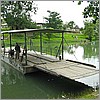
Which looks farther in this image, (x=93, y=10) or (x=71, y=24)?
(x=71, y=24)

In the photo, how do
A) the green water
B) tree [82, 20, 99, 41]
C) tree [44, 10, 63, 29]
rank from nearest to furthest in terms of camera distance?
the green water
tree [82, 20, 99, 41]
tree [44, 10, 63, 29]

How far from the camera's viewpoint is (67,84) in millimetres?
8961

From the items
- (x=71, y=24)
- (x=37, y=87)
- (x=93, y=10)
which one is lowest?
(x=37, y=87)

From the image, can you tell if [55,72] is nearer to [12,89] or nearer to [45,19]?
[12,89]

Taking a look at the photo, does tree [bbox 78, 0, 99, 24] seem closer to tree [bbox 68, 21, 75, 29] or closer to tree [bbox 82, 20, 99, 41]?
tree [bbox 82, 20, 99, 41]

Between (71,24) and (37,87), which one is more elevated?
(71,24)

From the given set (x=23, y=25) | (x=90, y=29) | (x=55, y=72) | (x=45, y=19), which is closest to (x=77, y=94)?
(x=55, y=72)

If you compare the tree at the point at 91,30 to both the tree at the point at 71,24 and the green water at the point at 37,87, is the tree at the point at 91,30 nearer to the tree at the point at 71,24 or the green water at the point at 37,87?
the tree at the point at 71,24

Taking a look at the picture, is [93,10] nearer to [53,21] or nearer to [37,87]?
[37,87]

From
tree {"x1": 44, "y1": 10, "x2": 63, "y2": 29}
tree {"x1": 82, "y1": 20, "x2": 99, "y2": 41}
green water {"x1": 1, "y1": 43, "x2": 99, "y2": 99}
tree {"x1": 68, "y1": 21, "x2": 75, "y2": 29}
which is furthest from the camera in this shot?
tree {"x1": 68, "y1": 21, "x2": 75, "y2": 29}

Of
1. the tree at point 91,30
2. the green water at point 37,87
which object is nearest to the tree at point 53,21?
the tree at point 91,30

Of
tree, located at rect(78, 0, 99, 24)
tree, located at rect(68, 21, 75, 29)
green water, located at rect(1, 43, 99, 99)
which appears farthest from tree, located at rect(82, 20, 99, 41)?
tree, located at rect(78, 0, 99, 24)

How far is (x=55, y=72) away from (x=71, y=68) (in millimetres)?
1228

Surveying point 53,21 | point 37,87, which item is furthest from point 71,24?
point 37,87
